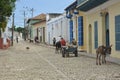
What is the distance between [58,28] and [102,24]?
110ft

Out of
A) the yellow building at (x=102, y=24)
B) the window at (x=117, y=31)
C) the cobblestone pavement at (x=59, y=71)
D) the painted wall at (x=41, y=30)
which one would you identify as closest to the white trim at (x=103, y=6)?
the yellow building at (x=102, y=24)

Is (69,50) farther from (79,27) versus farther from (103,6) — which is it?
(79,27)

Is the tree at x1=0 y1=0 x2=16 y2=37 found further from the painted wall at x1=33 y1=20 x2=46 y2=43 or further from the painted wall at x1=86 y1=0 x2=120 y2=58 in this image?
the painted wall at x1=33 y1=20 x2=46 y2=43

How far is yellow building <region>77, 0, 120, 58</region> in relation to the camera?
3015 cm

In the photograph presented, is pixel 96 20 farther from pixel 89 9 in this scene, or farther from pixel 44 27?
pixel 44 27

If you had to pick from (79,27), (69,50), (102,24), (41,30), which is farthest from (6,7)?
(41,30)

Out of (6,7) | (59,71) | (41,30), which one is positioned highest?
(6,7)

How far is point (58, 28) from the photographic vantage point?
67750 millimetres

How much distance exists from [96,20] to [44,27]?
54.8 meters

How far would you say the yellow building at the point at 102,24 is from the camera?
3015 centimetres

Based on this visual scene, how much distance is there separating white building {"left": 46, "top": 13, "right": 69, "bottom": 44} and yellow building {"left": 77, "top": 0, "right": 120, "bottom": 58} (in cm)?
1545

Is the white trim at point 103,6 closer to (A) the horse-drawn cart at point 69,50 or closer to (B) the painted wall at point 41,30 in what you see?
(A) the horse-drawn cart at point 69,50

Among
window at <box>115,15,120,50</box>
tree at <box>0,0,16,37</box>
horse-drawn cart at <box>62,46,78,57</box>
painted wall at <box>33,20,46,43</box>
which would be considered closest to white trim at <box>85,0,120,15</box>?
window at <box>115,15,120,50</box>

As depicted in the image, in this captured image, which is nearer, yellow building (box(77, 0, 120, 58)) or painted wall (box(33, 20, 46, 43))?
yellow building (box(77, 0, 120, 58))
